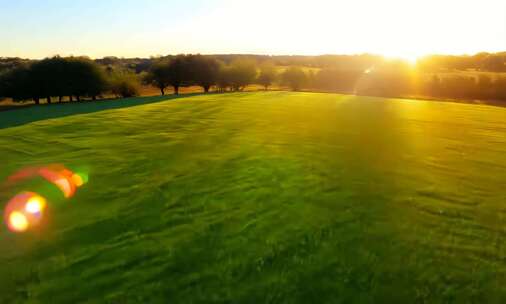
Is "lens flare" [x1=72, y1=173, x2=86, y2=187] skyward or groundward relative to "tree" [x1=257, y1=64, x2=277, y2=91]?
groundward

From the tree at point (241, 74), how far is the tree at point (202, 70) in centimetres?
380

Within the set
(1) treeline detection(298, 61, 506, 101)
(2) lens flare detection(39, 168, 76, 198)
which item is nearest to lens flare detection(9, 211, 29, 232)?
(2) lens flare detection(39, 168, 76, 198)

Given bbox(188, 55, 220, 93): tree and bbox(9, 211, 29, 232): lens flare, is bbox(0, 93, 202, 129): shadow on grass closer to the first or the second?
bbox(9, 211, 29, 232): lens flare

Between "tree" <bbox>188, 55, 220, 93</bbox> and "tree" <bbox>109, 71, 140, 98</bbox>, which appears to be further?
"tree" <bbox>188, 55, 220, 93</bbox>

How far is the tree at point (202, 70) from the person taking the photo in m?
82.4

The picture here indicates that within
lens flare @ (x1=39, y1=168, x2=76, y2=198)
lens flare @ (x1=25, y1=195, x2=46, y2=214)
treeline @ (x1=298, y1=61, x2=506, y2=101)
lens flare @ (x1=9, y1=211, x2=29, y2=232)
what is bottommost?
lens flare @ (x1=9, y1=211, x2=29, y2=232)

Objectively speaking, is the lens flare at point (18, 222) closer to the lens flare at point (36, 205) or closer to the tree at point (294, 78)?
the lens flare at point (36, 205)

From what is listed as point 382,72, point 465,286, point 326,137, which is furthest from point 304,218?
point 382,72

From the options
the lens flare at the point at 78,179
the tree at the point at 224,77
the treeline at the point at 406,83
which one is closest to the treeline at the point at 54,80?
the tree at the point at 224,77

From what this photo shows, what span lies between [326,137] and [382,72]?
75.6 metres

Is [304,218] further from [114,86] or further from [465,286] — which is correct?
[114,86]

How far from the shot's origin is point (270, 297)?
7527 mm

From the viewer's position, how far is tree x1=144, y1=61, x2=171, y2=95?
8106 cm

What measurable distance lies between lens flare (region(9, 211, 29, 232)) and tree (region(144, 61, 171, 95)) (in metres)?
72.7
